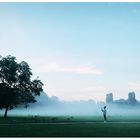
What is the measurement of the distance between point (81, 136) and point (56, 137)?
82.8 inches

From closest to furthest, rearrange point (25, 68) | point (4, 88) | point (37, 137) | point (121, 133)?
point (37, 137) → point (121, 133) → point (4, 88) → point (25, 68)

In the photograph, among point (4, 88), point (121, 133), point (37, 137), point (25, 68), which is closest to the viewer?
point (37, 137)

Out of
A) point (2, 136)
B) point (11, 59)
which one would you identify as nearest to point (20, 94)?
point (11, 59)

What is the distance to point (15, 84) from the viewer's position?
73.8 meters

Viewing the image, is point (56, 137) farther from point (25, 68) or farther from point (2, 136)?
point (25, 68)

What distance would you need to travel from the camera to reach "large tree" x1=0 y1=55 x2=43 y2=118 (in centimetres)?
6956

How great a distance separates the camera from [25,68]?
74.2m

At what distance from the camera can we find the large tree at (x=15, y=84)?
228ft

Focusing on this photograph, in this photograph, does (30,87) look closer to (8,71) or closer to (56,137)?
(8,71)

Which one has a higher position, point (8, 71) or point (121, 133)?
point (8, 71)

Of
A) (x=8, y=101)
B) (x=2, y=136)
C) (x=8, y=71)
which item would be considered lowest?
(x=2, y=136)

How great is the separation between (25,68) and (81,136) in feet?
164

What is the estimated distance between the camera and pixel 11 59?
71875mm

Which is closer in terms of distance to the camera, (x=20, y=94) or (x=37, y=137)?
(x=37, y=137)
